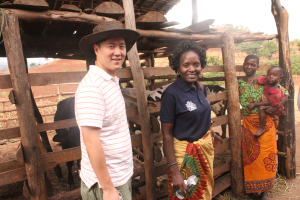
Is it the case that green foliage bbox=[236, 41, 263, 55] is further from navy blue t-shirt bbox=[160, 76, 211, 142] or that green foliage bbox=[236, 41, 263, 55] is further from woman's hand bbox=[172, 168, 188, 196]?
woman's hand bbox=[172, 168, 188, 196]

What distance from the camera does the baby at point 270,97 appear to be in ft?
10.3

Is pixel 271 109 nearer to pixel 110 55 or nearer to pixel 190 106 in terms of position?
pixel 190 106

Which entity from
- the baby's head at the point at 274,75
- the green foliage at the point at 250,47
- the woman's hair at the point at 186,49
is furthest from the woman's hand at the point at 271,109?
the green foliage at the point at 250,47

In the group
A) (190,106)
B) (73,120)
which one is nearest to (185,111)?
(190,106)

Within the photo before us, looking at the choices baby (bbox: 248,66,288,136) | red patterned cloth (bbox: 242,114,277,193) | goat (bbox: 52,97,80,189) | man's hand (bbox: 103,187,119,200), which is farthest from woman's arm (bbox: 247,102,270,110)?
goat (bbox: 52,97,80,189)

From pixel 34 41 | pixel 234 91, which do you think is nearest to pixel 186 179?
pixel 234 91

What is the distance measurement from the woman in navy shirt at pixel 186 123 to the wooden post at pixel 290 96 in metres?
2.60

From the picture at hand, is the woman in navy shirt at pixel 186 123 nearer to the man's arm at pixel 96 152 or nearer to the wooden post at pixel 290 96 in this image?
the man's arm at pixel 96 152

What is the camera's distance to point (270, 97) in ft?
10.4

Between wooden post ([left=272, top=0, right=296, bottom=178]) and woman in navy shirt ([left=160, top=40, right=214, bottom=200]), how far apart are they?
2.60m

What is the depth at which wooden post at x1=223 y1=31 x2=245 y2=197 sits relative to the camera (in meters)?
3.35

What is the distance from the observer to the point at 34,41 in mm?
3113

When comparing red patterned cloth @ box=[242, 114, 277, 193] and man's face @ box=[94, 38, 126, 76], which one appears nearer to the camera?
man's face @ box=[94, 38, 126, 76]

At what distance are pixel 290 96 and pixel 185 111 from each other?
9.78 feet
